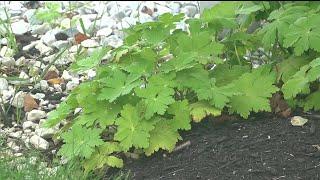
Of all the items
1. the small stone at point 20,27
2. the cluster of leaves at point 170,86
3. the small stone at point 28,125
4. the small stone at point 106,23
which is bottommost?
the small stone at point 28,125

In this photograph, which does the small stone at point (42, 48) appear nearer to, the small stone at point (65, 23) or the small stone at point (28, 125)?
the small stone at point (65, 23)

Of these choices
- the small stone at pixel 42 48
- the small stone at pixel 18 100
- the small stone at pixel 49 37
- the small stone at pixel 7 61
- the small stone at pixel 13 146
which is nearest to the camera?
the small stone at pixel 13 146

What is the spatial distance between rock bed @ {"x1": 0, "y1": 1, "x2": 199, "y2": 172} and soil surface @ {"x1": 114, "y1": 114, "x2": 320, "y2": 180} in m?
0.67

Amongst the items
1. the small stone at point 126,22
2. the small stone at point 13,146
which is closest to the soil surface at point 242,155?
the small stone at point 13,146

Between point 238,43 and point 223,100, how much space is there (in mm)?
678

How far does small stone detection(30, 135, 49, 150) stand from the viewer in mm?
3824

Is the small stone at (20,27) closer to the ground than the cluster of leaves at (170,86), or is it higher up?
closer to the ground

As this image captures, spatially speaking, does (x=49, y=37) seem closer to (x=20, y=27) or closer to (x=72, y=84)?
(x=20, y=27)

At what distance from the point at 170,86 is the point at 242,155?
48 cm

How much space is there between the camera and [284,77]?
3.84m

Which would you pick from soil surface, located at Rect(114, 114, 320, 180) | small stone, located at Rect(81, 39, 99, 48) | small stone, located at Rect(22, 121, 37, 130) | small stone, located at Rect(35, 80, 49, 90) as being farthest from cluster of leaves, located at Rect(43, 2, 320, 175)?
small stone, located at Rect(81, 39, 99, 48)

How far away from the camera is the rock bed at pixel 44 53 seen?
4.02 metres

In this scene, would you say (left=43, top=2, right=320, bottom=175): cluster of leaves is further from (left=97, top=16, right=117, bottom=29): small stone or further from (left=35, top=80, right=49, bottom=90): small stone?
(left=97, top=16, right=117, bottom=29): small stone

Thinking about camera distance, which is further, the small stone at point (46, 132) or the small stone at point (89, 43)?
the small stone at point (89, 43)
